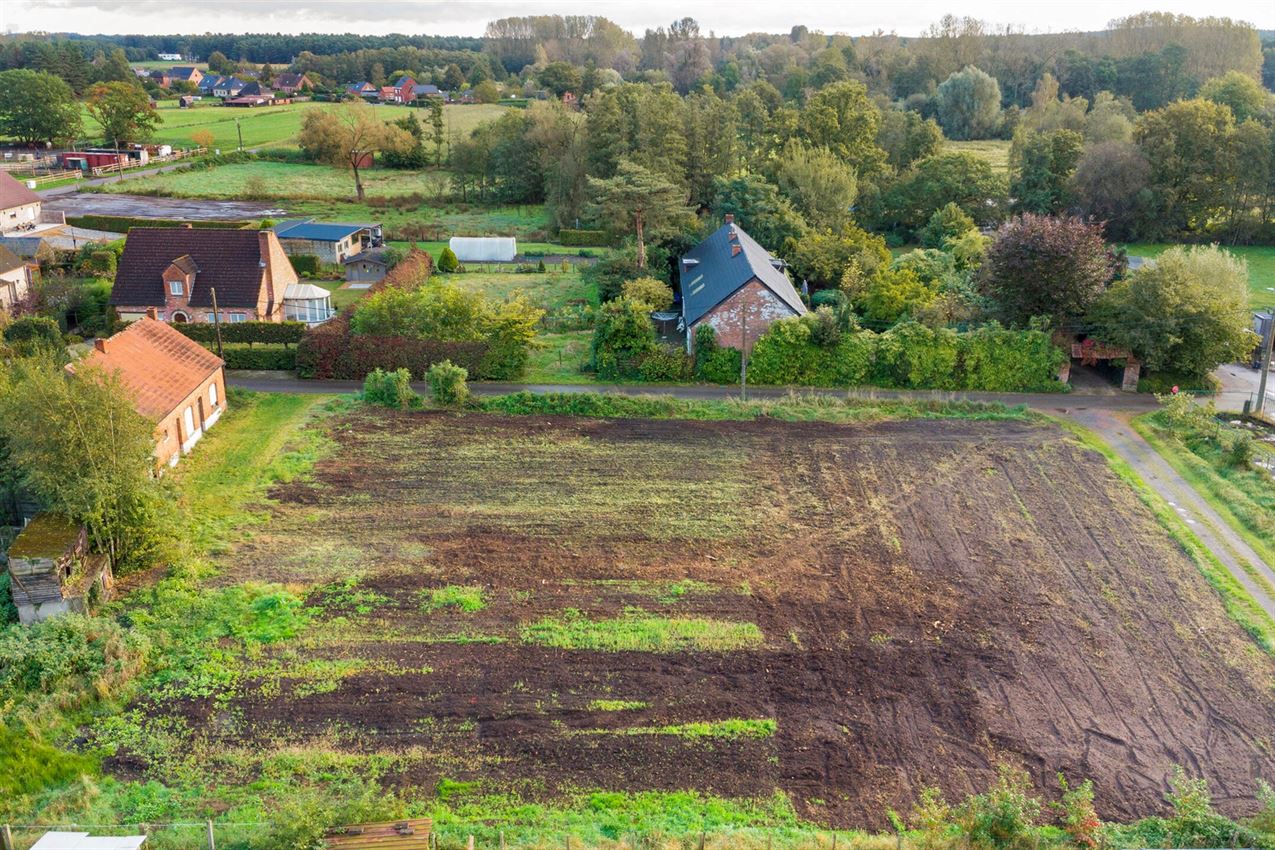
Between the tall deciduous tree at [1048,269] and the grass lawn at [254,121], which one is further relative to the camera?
the grass lawn at [254,121]

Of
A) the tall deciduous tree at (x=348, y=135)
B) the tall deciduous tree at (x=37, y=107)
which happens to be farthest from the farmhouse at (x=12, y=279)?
the tall deciduous tree at (x=37, y=107)

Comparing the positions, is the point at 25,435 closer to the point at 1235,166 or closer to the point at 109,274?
the point at 109,274

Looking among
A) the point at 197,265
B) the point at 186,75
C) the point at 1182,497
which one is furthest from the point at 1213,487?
the point at 186,75

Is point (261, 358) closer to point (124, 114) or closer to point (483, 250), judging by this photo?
point (483, 250)

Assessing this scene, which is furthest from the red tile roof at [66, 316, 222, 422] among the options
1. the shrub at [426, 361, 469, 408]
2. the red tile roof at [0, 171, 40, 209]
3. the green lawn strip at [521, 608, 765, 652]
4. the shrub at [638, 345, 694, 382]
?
the red tile roof at [0, 171, 40, 209]

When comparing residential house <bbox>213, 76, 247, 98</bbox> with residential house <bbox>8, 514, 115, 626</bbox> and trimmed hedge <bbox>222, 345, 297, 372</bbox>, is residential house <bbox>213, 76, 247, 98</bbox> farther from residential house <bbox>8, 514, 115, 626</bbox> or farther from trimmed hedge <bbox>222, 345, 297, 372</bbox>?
residential house <bbox>8, 514, 115, 626</bbox>

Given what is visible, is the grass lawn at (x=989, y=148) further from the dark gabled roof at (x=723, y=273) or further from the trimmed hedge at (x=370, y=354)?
the trimmed hedge at (x=370, y=354)

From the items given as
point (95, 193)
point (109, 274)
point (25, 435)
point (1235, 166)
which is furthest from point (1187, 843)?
point (95, 193)
